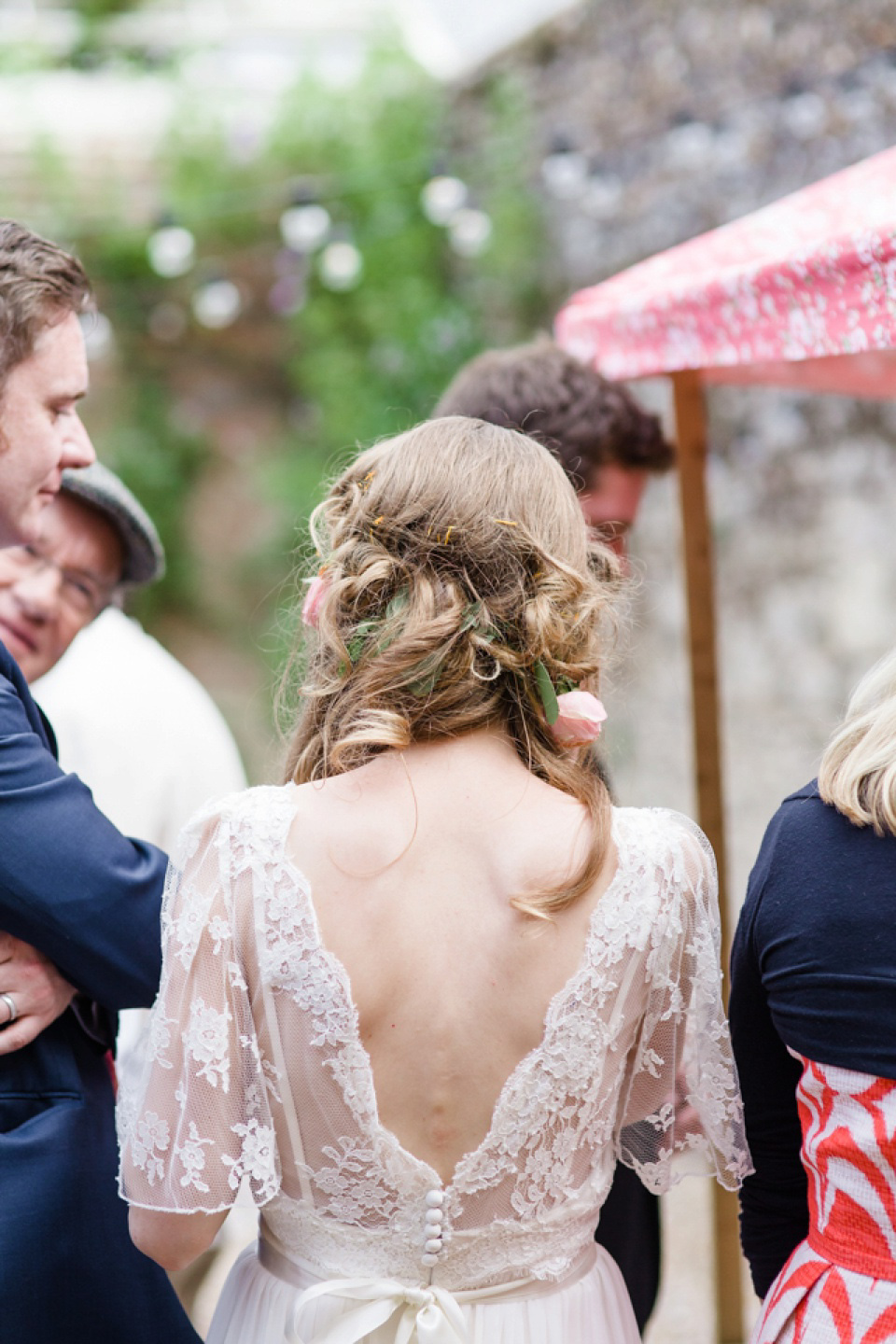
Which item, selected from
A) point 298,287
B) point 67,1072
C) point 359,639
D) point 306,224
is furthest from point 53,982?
point 298,287

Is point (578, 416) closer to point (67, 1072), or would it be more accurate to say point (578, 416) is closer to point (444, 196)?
point (67, 1072)

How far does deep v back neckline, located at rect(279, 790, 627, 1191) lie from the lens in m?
1.38

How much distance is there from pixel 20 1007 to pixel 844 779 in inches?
42.7

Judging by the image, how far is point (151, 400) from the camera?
8.62 m

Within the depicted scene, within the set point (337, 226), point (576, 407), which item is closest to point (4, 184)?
point (337, 226)

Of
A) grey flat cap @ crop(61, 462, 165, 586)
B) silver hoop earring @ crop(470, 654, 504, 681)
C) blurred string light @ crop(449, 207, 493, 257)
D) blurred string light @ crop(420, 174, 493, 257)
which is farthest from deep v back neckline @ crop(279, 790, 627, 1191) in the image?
blurred string light @ crop(449, 207, 493, 257)

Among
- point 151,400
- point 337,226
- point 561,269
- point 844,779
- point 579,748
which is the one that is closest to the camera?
point 844,779

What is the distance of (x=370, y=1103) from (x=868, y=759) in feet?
2.16

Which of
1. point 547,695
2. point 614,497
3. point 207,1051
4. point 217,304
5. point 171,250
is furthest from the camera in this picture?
point 217,304

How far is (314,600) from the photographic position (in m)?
1.57

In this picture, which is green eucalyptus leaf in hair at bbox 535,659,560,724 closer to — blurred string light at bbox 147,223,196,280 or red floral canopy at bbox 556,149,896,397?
red floral canopy at bbox 556,149,896,397

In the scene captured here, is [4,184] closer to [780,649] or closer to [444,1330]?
[780,649]

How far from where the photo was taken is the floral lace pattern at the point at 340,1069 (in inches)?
54.8

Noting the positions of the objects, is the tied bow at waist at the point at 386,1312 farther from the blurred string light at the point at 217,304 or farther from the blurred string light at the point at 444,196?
the blurred string light at the point at 217,304
